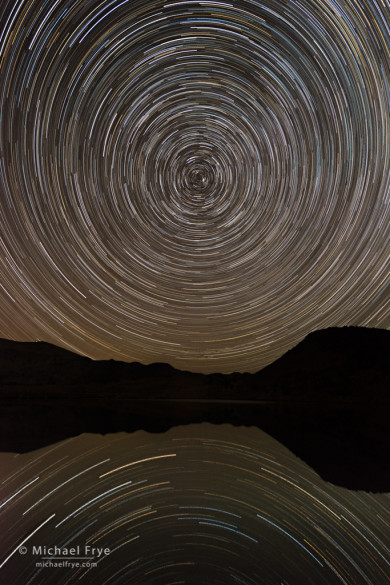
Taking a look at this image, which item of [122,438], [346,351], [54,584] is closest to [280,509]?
[54,584]

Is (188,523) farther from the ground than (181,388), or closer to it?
closer to it

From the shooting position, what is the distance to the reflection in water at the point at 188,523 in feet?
7.86

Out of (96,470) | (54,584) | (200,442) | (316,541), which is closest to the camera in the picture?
(54,584)

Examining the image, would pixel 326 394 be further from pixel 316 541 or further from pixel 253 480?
pixel 316 541

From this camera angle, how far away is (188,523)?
10.00 ft

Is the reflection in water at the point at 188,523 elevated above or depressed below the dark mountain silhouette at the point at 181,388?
below

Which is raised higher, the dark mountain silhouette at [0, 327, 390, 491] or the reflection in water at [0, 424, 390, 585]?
the dark mountain silhouette at [0, 327, 390, 491]

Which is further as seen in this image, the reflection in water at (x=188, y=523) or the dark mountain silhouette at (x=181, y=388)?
the dark mountain silhouette at (x=181, y=388)

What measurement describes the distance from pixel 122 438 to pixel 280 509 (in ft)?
13.2

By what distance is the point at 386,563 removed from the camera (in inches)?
103

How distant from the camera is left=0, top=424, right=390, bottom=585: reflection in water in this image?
7.86 feet

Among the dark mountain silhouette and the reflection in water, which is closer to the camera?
the reflection in water

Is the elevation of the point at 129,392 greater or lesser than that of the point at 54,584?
greater

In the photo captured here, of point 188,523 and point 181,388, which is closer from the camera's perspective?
point 188,523
